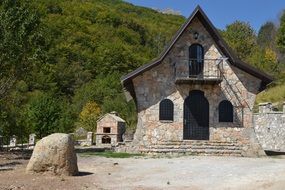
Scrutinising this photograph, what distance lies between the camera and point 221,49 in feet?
83.9

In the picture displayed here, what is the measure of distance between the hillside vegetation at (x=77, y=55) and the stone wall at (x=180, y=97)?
19.8ft

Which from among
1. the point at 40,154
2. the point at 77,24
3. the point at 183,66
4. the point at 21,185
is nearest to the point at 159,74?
the point at 183,66

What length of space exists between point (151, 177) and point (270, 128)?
21.1 metres

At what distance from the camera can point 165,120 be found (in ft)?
82.6

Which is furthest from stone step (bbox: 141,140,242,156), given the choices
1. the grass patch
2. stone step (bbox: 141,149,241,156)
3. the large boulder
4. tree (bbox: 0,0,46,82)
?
the grass patch

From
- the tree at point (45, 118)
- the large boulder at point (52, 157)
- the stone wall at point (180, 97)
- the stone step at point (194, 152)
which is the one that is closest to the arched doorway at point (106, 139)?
the tree at point (45, 118)

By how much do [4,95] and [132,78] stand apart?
714 cm

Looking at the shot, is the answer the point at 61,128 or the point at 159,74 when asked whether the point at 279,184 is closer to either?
the point at 159,74

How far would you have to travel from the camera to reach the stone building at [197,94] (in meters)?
25.1

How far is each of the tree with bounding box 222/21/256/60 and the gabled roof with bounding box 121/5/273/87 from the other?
35236 millimetres

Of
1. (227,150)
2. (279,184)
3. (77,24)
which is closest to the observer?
(279,184)

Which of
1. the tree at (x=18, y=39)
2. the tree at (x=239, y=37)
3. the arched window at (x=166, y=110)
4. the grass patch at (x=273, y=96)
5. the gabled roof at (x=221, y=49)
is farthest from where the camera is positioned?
the tree at (x=239, y=37)

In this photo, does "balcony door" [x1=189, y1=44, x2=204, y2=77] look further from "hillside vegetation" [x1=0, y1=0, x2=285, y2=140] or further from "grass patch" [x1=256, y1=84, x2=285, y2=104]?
"grass patch" [x1=256, y1=84, x2=285, y2=104]

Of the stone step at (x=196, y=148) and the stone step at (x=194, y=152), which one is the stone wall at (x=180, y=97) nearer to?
the stone step at (x=196, y=148)
